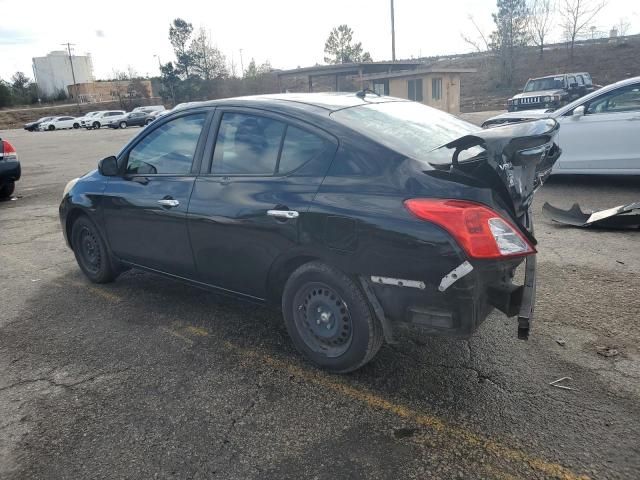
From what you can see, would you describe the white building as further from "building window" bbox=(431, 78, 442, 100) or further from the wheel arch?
the wheel arch

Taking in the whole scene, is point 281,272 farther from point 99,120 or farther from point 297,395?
point 99,120

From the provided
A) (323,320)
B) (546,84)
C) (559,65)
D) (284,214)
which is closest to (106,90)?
(559,65)

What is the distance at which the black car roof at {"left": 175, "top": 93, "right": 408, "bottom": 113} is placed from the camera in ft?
11.7

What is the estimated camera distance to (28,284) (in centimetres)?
537

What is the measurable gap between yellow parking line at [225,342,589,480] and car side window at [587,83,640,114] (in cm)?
728

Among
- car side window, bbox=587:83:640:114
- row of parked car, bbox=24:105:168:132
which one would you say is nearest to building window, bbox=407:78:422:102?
car side window, bbox=587:83:640:114

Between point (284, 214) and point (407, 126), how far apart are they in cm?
105

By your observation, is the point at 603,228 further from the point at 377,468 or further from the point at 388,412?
the point at 377,468

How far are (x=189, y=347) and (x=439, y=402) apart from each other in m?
1.83

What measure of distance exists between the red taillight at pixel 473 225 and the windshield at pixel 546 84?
71.3ft

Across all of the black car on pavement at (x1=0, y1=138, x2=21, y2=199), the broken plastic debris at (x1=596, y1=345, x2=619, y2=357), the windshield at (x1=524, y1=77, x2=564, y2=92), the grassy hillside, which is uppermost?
the grassy hillside

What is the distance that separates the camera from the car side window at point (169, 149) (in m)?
3.97

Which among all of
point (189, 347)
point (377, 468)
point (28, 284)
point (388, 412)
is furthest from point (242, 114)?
point (28, 284)

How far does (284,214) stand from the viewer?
325 cm
